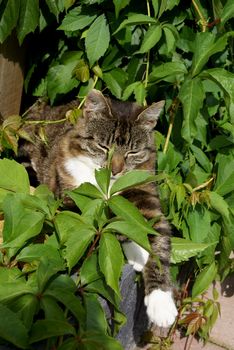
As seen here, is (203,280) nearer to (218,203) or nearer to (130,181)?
(218,203)

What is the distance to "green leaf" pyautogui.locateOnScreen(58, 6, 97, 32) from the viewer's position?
9.78 feet

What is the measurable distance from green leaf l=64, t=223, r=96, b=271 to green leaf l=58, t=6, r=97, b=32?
128 centimetres

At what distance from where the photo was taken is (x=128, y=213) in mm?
2139

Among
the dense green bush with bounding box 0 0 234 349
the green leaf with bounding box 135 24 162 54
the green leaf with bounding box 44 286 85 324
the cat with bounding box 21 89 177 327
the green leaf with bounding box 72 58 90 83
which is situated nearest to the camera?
the green leaf with bounding box 44 286 85 324

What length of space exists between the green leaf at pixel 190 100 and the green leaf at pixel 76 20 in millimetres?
645

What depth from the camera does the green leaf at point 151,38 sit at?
273 cm

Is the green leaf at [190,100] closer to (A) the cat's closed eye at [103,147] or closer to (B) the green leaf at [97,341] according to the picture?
(A) the cat's closed eye at [103,147]

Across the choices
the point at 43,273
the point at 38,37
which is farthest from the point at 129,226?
the point at 38,37

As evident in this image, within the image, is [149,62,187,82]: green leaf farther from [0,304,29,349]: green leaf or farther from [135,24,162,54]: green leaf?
[0,304,29,349]: green leaf

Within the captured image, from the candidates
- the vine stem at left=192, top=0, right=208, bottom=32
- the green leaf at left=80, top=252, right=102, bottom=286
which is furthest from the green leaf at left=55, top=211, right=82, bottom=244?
the vine stem at left=192, top=0, right=208, bottom=32

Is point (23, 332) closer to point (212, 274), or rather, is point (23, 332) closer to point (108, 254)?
→ point (108, 254)

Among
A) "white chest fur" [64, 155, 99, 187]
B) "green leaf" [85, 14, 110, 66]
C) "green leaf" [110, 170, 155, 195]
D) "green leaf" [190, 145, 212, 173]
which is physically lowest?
"green leaf" [190, 145, 212, 173]

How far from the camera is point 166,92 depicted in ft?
10.2

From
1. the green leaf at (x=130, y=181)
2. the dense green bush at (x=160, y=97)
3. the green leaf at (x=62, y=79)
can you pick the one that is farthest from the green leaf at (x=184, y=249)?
the green leaf at (x=62, y=79)
